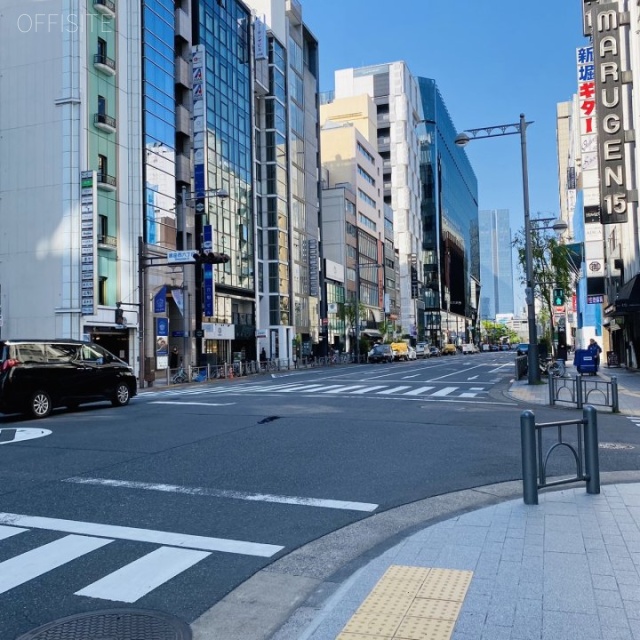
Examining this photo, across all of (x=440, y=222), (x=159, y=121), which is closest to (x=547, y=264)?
(x=159, y=121)

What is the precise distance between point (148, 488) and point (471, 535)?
3.85 metres

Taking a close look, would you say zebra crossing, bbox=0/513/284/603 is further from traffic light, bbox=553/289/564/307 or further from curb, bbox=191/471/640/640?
traffic light, bbox=553/289/564/307

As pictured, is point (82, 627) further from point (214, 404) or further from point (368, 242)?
point (368, 242)

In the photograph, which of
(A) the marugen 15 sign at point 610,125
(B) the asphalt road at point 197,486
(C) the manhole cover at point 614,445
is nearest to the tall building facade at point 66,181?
(B) the asphalt road at point 197,486

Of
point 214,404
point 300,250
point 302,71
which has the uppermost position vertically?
point 302,71

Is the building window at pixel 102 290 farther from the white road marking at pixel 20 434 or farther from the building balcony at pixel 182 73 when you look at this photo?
the white road marking at pixel 20 434

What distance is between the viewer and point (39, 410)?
47.9 ft

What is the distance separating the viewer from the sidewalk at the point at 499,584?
365cm

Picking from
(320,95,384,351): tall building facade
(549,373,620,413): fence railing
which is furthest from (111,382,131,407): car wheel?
(320,95,384,351): tall building facade

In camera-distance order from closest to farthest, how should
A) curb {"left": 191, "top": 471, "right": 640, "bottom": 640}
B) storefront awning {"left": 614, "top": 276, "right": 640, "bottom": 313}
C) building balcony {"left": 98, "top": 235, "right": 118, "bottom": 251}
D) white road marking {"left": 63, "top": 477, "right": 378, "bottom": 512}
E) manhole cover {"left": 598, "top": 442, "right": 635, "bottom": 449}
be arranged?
curb {"left": 191, "top": 471, "right": 640, "bottom": 640}
white road marking {"left": 63, "top": 477, "right": 378, "bottom": 512}
manhole cover {"left": 598, "top": 442, "right": 635, "bottom": 449}
storefront awning {"left": 614, "top": 276, "right": 640, "bottom": 313}
building balcony {"left": 98, "top": 235, "right": 118, "bottom": 251}

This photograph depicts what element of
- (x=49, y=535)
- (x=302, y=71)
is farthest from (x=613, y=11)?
(x=302, y=71)

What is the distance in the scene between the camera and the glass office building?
136500 mm

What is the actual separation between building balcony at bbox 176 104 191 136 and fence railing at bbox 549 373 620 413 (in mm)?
34645

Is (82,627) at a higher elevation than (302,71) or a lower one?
lower
